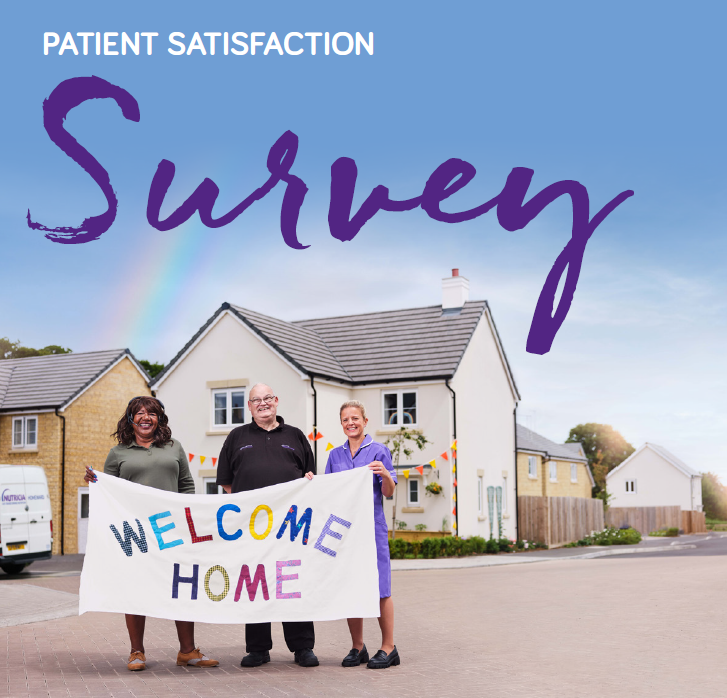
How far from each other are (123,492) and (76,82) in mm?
7803

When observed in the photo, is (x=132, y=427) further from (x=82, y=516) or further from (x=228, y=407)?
(x=82, y=516)

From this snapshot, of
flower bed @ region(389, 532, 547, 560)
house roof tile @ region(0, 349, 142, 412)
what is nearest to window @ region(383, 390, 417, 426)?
flower bed @ region(389, 532, 547, 560)

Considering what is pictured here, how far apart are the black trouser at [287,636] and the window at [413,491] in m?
21.2

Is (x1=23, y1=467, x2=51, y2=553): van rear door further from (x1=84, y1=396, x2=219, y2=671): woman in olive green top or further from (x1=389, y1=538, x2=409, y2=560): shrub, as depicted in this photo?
(x1=84, y1=396, x2=219, y2=671): woman in olive green top

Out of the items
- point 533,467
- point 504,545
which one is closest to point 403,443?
point 504,545

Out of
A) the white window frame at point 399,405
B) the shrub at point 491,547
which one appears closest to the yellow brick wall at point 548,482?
the shrub at point 491,547

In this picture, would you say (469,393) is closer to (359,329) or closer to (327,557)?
(359,329)

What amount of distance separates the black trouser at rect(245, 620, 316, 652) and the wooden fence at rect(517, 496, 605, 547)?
1082 inches

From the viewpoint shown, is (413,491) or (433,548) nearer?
(433,548)

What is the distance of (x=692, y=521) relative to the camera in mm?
58344

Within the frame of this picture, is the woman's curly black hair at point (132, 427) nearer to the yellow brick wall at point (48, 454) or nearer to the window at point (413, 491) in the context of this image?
A: the window at point (413, 491)

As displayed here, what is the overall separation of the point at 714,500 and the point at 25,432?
266 feet

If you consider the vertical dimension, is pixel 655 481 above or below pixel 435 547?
below

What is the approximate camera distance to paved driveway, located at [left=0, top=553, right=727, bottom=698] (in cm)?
682
